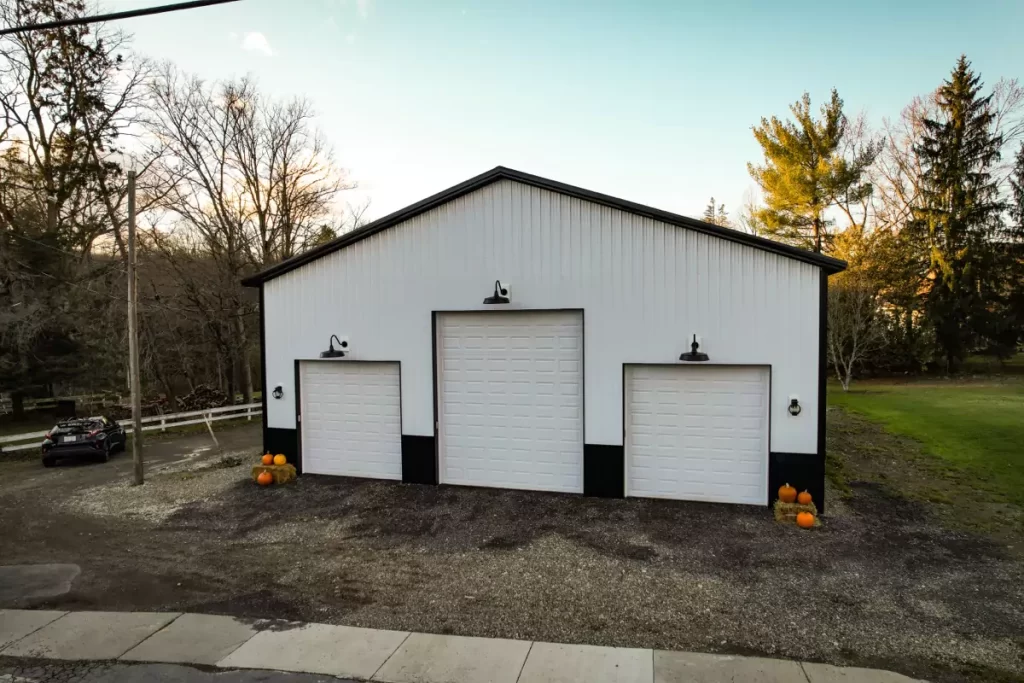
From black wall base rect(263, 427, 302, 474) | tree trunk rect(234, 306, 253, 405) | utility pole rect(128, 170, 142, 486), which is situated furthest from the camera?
tree trunk rect(234, 306, 253, 405)

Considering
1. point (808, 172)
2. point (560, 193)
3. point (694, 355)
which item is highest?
point (808, 172)

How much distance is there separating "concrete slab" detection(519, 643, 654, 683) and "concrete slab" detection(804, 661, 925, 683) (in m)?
1.19

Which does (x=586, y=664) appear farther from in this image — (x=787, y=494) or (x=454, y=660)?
(x=787, y=494)

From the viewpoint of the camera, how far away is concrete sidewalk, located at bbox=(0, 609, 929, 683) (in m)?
4.25

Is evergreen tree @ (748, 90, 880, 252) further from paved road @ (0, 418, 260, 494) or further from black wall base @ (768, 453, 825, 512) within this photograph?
paved road @ (0, 418, 260, 494)

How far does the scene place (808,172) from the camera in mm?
30281

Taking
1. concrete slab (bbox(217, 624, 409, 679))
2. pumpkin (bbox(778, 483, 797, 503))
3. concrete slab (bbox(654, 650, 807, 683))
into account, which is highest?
pumpkin (bbox(778, 483, 797, 503))

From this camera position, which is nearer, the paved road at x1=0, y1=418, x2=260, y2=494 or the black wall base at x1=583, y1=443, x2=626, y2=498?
the black wall base at x1=583, y1=443, x2=626, y2=498

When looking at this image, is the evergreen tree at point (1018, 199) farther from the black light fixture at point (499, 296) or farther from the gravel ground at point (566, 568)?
the black light fixture at point (499, 296)

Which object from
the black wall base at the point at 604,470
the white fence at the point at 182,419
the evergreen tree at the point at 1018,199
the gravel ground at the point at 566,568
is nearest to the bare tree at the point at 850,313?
the evergreen tree at the point at 1018,199

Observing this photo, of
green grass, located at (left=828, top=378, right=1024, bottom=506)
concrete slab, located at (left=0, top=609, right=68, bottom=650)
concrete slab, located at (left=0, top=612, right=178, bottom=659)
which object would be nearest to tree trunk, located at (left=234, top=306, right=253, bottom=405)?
concrete slab, located at (left=0, top=609, right=68, bottom=650)

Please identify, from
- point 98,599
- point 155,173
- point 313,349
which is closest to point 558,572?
point 98,599

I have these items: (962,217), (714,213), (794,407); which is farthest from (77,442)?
(714,213)

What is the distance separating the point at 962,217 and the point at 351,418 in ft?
107
